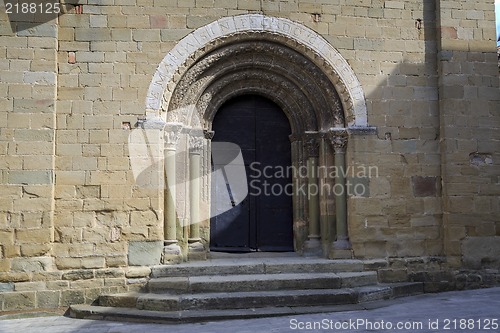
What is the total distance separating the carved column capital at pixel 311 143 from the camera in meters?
6.36

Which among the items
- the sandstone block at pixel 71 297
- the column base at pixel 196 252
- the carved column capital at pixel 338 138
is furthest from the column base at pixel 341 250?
the sandstone block at pixel 71 297

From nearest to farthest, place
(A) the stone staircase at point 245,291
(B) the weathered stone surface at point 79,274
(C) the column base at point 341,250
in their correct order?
(A) the stone staircase at point 245,291, (B) the weathered stone surface at point 79,274, (C) the column base at point 341,250

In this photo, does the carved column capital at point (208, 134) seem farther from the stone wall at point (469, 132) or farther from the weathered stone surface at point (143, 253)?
the stone wall at point (469, 132)

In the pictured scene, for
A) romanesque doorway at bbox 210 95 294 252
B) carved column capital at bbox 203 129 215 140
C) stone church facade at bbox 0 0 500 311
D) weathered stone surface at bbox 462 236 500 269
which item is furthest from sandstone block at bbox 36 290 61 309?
weathered stone surface at bbox 462 236 500 269

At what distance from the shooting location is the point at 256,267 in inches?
221

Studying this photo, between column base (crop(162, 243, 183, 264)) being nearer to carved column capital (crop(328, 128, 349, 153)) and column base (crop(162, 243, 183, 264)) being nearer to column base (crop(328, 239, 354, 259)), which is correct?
column base (crop(328, 239, 354, 259))

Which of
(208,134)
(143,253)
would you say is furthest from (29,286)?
(208,134)

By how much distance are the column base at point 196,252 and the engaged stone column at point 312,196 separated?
1.38m

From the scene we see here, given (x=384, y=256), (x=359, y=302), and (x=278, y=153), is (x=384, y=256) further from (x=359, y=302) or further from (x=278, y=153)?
(x=278, y=153)

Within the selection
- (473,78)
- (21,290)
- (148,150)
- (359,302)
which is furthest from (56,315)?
(473,78)

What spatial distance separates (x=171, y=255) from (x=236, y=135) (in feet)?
6.32

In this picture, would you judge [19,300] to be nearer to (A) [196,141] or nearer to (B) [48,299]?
(B) [48,299]

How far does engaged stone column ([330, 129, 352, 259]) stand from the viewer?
19.6 ft

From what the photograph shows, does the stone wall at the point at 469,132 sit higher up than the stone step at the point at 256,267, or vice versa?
the stone wall at the point at 469,132
